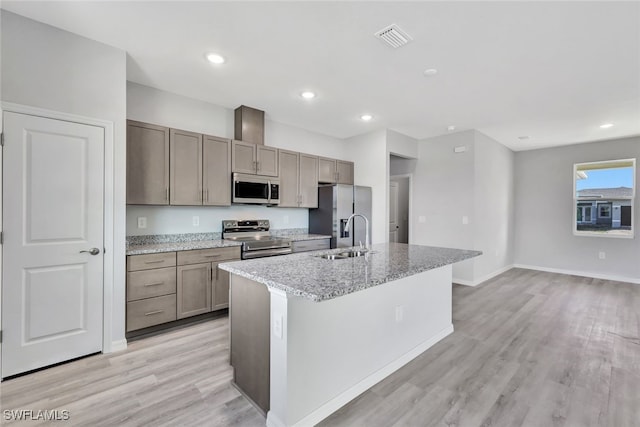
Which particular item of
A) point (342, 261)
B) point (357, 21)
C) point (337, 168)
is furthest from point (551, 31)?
point (337, 168)

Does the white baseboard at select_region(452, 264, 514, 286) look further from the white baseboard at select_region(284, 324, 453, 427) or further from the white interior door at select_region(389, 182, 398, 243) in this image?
the white baseboard at select_region(284, 324, 453, 427)

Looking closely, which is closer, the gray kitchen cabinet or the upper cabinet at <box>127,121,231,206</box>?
the upper cabinet at <box>127,121,231,206</box>

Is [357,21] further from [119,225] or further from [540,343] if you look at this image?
[540,343]

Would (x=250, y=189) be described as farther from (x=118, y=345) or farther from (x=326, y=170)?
(x=118, y=345)

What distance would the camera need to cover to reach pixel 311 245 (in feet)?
13.8

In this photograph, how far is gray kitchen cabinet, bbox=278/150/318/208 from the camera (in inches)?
164

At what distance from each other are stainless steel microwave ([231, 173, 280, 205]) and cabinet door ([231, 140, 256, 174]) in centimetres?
8

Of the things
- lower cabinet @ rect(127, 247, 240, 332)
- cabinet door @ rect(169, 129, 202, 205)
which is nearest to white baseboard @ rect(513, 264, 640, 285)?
lower cabinet @ rect(127, 247, 240, 332)

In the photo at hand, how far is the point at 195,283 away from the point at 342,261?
1.81 metres

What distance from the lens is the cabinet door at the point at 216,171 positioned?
337cm

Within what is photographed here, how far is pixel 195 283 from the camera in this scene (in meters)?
3.02

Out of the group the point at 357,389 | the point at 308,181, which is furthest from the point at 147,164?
the point at 357,389

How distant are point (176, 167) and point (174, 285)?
130cm

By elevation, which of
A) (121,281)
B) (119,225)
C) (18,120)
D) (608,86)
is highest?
(608,86)
